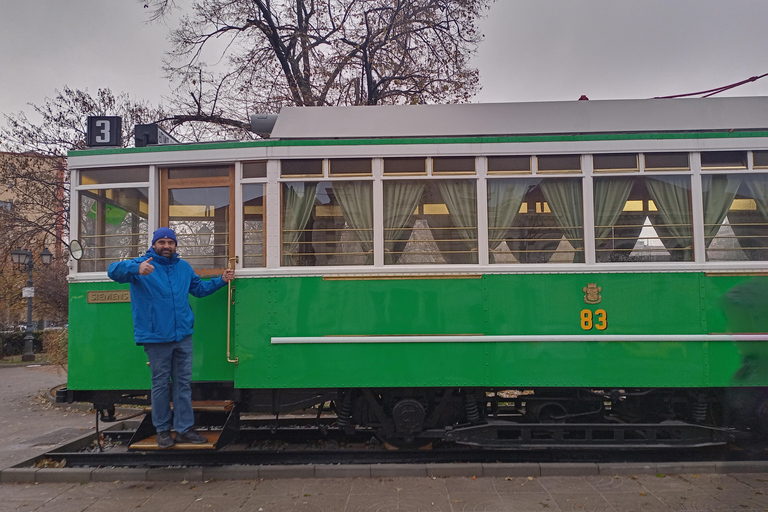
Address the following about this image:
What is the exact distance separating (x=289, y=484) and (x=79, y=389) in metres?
2.37

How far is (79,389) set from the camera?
4965mm

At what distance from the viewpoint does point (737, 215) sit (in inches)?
193

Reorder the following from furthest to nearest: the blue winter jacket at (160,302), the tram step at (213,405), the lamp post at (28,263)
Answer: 1. the lamp post at (28,263)
2. the tram step at (213,405)
3. the blue winter jacket at (160,302)

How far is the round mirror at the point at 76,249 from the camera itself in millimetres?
4980

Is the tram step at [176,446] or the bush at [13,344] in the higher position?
the tram step at [176,446]

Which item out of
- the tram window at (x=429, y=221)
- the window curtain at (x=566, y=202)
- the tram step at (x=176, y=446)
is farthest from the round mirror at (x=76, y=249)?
the window curtain at (x=566, y=202)

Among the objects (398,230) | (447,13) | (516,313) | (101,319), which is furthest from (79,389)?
(447,13)

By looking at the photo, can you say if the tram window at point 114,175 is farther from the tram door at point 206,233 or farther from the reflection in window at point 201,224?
the reflection in window at point 201,224

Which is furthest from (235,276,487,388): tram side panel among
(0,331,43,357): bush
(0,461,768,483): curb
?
(0,331,43,357): bush

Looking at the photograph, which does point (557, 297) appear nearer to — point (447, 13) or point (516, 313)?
point (516, 313)

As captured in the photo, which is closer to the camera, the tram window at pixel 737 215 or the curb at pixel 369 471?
the curb at pixel 369 471

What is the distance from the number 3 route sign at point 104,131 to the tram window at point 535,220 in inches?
159

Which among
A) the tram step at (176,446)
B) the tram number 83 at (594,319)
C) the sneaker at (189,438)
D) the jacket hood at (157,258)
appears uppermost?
the jacket hood at (157,258)

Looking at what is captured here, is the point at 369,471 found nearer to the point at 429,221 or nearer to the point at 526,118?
the point at 429,221
